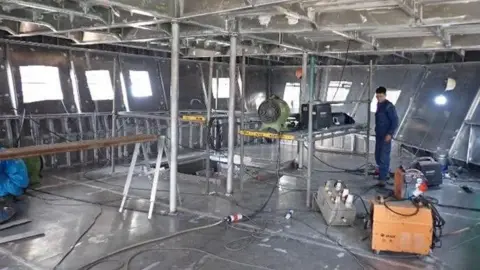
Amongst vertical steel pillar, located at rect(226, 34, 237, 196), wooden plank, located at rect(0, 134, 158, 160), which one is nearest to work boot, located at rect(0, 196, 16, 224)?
wooden plank, located at rect(0, 134, 158, 160)

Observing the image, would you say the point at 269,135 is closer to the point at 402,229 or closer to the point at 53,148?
Answer: the point at 402,229

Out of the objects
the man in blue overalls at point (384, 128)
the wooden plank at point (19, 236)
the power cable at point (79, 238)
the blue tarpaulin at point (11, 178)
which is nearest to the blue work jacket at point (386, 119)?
the man in blue overalls at point (384, 128)

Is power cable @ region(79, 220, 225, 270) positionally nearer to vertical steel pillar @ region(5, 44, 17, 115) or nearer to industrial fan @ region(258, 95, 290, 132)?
industrial fan @ region(258, 95, 290, 132)

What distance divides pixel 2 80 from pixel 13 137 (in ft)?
3.06

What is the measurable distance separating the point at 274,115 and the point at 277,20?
45.8 inches

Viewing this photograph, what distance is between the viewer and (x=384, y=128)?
19.6 ft

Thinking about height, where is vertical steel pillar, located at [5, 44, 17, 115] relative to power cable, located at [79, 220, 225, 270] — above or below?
above

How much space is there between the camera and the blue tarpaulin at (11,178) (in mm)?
4715

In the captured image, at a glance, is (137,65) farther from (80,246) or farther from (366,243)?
(366,243)

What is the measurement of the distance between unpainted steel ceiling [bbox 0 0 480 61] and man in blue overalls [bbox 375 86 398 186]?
801 millimetres

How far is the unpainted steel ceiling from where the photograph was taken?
3.68 meters

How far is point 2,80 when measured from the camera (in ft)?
21.0

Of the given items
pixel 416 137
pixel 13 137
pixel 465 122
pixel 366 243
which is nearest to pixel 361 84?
pixel 416 137

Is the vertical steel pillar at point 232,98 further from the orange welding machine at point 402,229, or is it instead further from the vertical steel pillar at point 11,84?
the vertical steel pillar at point 11,84
